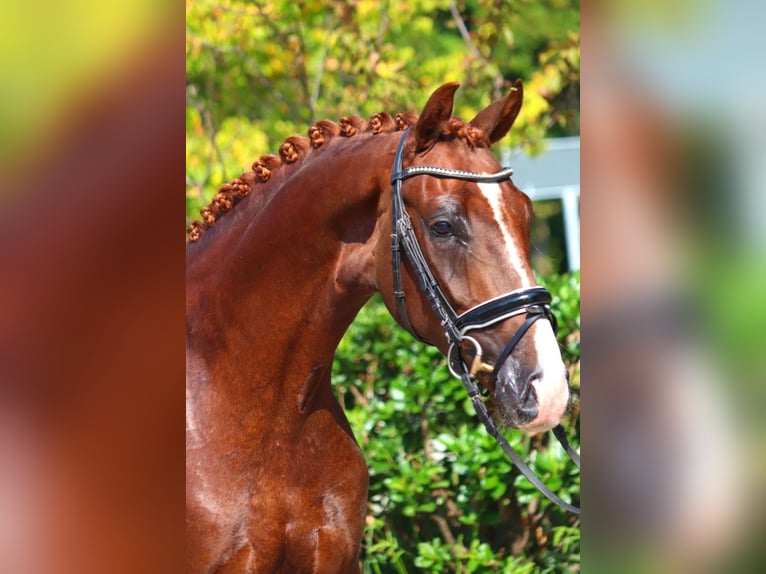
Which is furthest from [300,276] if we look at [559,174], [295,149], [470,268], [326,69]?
[559,174]

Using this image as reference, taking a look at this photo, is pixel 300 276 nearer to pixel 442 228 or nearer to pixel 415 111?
pixel 442 228

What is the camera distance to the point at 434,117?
2344 millimetres

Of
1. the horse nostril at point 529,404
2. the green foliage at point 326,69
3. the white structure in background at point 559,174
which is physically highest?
the horse nostril at point 529,404

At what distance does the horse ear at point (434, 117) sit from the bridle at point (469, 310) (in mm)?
57

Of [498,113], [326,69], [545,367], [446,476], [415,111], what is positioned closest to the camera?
[545,367]

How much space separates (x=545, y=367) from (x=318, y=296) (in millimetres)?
705

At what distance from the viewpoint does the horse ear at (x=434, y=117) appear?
90.2 inches

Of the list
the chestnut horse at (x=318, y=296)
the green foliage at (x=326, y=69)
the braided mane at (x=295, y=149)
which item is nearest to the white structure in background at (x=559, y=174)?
the green foliage at (x=326, y=69)

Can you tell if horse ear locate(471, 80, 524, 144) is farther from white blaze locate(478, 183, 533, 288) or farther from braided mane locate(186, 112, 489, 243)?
white blaze locate(478, 183, 533, 288)
